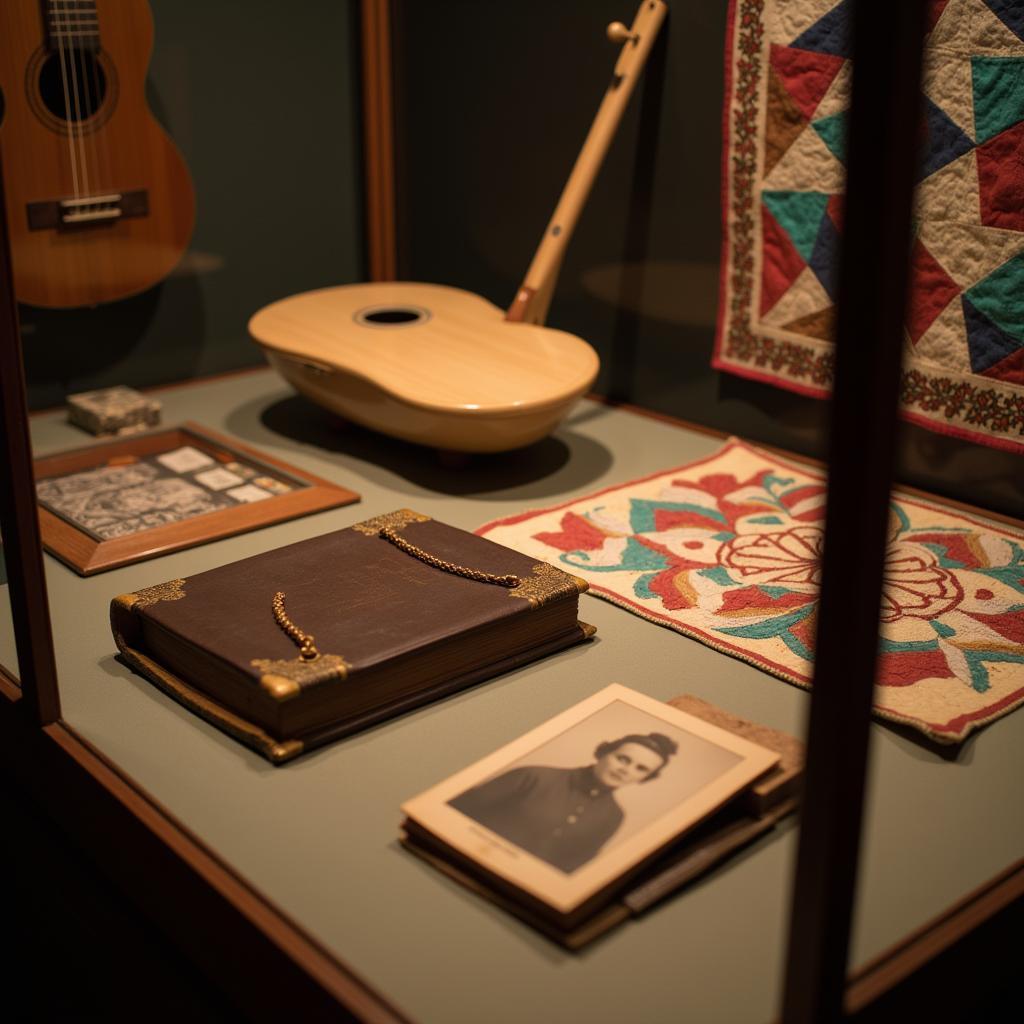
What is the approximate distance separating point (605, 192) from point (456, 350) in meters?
0.43

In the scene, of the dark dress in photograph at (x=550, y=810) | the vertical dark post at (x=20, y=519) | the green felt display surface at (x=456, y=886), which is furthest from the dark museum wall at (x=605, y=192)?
the vertical dark post at (x=20, y=519)

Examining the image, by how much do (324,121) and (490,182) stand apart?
1.09 ft

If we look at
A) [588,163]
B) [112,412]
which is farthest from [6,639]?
[588,163]

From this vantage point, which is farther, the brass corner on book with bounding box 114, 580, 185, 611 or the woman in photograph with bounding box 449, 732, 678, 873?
the brass corner on book with bounding box 114, 580, 185, 611

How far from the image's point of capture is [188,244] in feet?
6.89

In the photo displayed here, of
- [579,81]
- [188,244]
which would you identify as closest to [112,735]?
[188,244]

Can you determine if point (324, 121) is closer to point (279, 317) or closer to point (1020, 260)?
point (279, 317)

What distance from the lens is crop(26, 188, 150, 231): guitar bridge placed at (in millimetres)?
1856

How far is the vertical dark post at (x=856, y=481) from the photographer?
0.60 meters

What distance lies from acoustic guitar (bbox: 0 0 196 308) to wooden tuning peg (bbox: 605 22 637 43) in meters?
0.70

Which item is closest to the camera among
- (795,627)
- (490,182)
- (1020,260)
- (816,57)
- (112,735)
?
(112,735)

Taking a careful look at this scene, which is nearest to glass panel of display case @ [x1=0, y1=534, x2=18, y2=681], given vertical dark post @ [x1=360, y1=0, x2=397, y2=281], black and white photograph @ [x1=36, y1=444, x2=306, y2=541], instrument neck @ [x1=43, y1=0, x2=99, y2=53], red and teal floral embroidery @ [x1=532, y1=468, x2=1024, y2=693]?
black and white photograph @ [x1=36, y1=444, x2=306, y2=541]

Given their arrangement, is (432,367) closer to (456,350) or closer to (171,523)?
(456,350)

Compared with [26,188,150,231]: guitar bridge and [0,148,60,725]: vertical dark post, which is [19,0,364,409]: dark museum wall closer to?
[26,188,150,231]: guitar bridge
